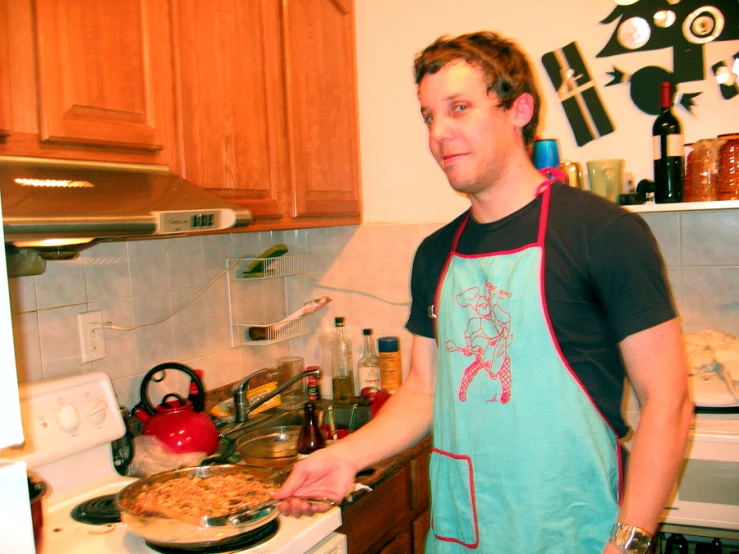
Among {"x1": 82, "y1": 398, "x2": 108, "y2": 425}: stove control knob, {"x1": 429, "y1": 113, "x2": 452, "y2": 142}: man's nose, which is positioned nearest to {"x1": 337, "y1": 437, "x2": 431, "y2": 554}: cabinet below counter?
{"x1": 82, "y1": 398, "x2": 108, "y2": 425}: stove control knob

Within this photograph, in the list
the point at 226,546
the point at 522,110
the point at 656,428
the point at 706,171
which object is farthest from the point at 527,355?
the point at 706,171

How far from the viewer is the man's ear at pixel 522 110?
126cm

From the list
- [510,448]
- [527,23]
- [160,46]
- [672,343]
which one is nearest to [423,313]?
[510,448]

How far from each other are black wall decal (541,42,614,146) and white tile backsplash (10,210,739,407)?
333mm

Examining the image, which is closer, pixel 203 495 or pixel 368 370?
pixel 203 495

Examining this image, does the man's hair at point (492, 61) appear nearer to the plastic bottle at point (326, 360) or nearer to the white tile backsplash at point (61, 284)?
the white tile backsplash at point (61, 284)

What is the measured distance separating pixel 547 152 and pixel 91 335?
1.35 m

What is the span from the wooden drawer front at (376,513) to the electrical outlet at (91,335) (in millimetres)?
760

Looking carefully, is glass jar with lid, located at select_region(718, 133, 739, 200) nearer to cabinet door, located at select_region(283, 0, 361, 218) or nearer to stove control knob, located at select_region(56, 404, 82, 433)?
cabinet door, located at select_region(283, 0, 361, 218)

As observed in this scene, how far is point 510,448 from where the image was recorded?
119 cm

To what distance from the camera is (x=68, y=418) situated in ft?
5.01

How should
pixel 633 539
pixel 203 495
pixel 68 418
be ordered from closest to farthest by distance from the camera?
pixel 633 539, pixel 203 495, pixel 68 418

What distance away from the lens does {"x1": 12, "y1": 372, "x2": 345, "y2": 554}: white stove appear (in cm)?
134

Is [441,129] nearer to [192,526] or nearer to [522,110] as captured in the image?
[522,110]
